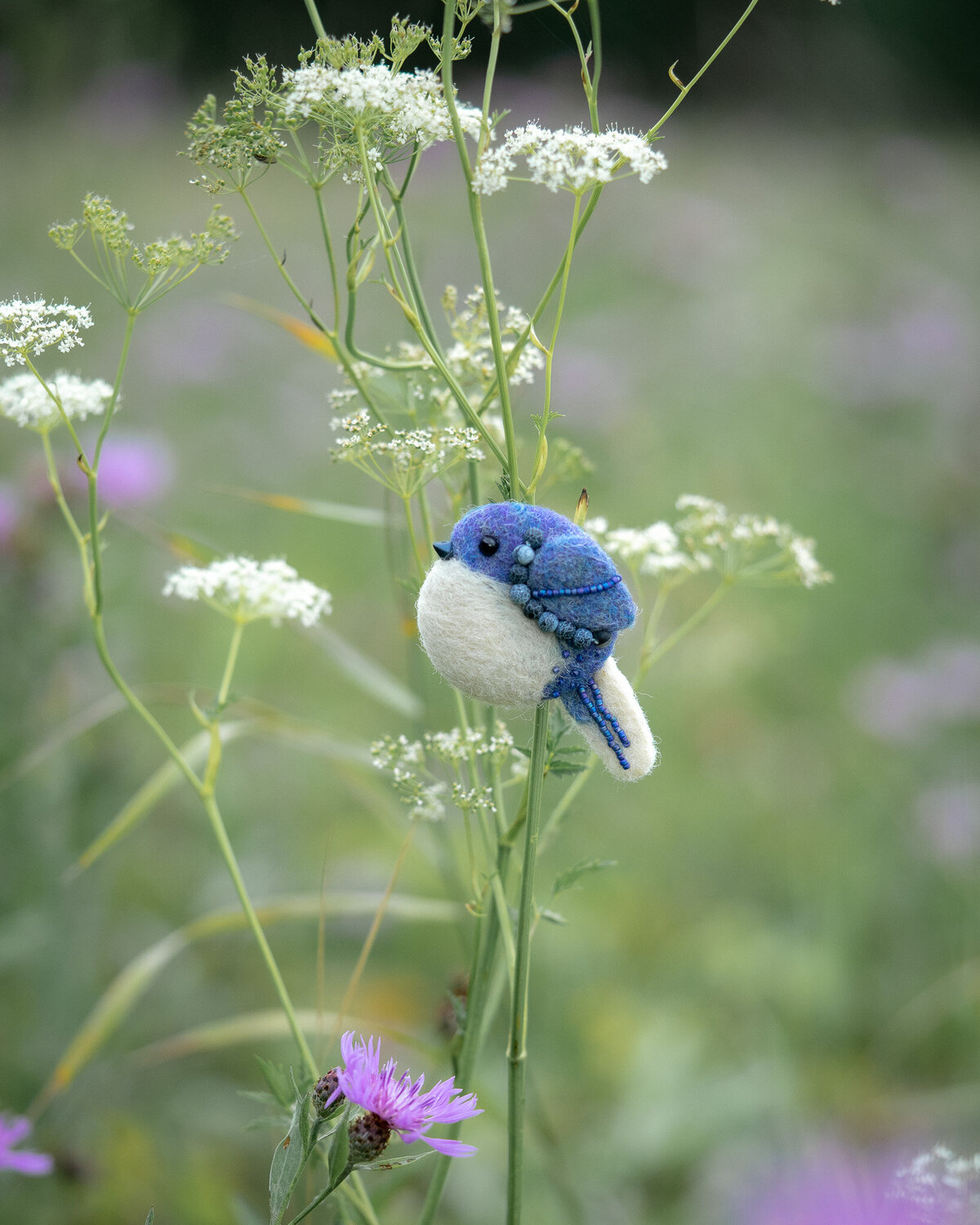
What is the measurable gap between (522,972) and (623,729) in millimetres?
97

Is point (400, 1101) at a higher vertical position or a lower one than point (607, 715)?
lower

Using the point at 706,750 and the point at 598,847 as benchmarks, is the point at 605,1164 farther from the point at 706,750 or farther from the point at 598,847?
the point at 706,750

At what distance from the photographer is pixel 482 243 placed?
13.6 inches

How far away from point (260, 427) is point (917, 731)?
4.65ft

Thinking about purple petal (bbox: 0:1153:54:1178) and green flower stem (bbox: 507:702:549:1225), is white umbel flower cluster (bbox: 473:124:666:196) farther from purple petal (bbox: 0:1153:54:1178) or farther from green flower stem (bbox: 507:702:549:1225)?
purple petal (bbox: 0:1153:54:1178)

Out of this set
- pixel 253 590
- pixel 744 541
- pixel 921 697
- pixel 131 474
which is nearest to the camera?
pixel 253 590

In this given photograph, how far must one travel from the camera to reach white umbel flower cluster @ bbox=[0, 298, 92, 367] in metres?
0.37

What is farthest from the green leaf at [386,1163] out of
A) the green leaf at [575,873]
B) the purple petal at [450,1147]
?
the green leaf at [575,873]

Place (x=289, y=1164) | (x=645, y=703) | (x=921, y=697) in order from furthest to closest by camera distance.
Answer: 1. (x=645, y=703)
2. (x=921, y=697)
3. (x=289, y=1164)

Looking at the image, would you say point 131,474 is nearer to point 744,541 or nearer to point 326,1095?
point 744,541

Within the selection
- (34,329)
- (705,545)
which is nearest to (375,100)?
(34,329)

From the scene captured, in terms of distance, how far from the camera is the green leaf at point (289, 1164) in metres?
0.31

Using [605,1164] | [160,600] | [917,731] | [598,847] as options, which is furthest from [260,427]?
[605,1164]

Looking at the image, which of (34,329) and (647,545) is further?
(647,545)
